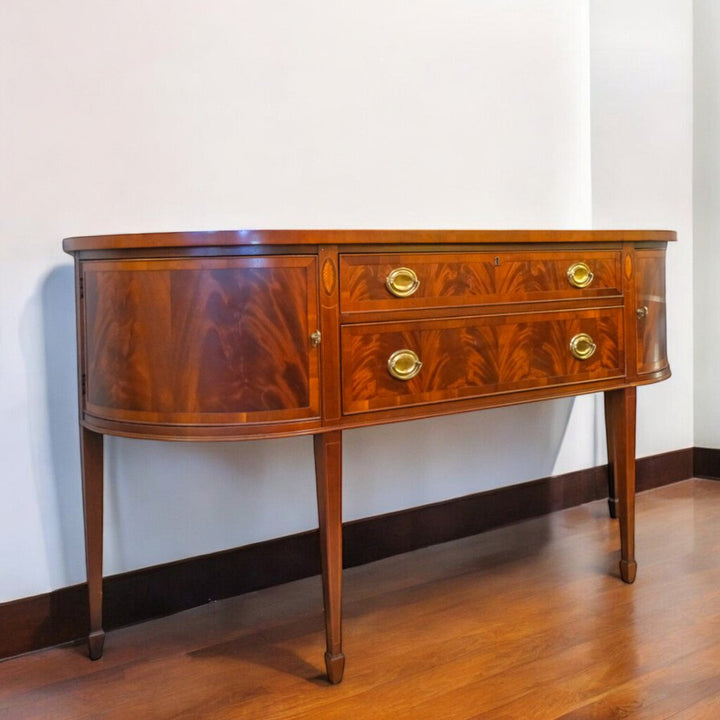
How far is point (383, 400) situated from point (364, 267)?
30 cm

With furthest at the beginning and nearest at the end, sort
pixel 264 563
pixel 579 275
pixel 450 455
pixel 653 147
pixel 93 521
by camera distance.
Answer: pixel 653 147 < pixel 450 455 < pixel 264 563 < pixel 579 275 < pixel 93 521

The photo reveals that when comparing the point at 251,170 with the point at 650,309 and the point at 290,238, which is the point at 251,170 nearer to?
the point at 290,238

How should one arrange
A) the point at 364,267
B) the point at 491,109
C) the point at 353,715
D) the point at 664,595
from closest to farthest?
the point at 353,715 < the point at 364,267 < the point at 664,595 < the point at 491,109

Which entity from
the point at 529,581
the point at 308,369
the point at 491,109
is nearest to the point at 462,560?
the point at 529,581

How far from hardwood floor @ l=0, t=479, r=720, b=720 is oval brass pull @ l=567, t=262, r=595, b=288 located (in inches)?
34.3

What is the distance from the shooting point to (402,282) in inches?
79.2

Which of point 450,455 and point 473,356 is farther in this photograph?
point 450,455

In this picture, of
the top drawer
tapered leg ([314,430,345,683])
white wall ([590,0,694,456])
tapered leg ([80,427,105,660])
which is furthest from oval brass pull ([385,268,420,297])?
white wall ([590,0,694,456])

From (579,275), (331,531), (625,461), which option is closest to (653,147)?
(579,275)

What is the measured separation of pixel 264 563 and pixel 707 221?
2431mm

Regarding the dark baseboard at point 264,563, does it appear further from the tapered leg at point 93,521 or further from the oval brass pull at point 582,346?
the oval brass pull at point 582,346

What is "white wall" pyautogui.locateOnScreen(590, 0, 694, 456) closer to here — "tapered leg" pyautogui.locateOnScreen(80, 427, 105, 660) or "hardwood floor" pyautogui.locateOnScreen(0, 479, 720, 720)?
"hardwood floor" pyautogui.locateOnScreen(0, 479, 720, 720)

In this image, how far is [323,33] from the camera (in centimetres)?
259

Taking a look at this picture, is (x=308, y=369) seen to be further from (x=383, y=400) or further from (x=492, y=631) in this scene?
(x=492, y=631)
